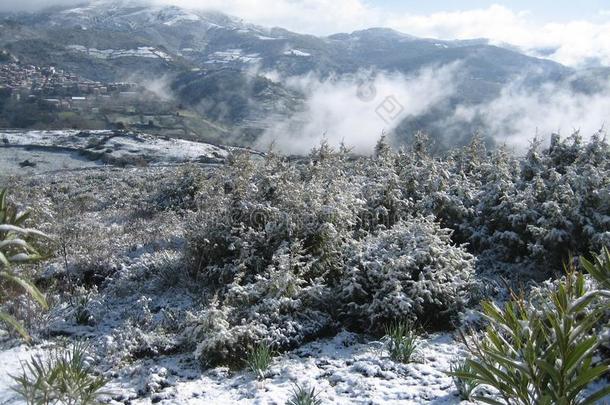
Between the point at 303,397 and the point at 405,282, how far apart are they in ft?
9.18

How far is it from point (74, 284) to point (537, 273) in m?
8.15

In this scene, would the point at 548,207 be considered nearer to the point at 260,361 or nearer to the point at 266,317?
the point at 266,317

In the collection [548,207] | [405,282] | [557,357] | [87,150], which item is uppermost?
[548,207]

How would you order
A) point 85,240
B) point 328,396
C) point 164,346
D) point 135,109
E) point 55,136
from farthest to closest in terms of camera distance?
point 135,109 → point 55,136 → point 85,240 → point 164,346 → point 328,396

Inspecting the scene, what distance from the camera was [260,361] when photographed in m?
5.71

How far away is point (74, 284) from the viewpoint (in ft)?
27.5

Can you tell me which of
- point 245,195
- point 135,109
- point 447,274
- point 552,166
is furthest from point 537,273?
point 135,109

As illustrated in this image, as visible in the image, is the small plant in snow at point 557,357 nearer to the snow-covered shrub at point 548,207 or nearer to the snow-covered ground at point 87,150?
the snow-covered shrub at point 548,207

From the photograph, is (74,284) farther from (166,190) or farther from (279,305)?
(166,190)

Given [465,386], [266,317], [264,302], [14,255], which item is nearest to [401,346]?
[465,386]

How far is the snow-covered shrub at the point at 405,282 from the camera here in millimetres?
6871

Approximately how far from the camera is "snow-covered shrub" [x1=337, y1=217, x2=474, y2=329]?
6.87m

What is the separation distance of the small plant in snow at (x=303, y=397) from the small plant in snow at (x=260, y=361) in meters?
0.53

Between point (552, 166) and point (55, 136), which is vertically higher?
point (552, 166)
